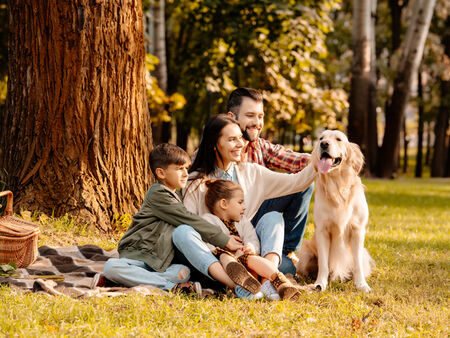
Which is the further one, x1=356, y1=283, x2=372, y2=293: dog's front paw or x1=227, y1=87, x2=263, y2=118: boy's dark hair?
x1=227, y1=87, x2=263, y2=118: boy's dark hair

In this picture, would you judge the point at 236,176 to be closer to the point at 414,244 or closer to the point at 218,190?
the point at 218,190

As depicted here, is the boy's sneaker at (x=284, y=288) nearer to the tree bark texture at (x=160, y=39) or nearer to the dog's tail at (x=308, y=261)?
the dog's tail at (x=308, y=261)

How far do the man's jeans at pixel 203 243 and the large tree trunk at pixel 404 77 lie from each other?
532 inches

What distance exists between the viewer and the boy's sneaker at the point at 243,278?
372cm

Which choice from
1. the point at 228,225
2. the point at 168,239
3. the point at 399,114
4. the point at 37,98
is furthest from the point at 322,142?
the point at 399,114

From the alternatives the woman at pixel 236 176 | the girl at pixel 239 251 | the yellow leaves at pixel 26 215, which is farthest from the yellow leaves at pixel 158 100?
the girl at pixel 239 251

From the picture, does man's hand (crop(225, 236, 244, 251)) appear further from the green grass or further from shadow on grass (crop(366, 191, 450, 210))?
shadow on grass (crop(366, 191, 450, 210))

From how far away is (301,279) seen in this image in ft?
15.5

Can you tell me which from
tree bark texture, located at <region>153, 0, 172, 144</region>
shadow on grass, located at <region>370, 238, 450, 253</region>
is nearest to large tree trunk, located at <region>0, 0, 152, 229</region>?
shadow on grass, located at <region>370, 238, 450, 253</region>

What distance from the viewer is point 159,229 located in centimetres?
434

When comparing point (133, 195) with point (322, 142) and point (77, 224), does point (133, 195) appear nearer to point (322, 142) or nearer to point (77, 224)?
point (77, 224)

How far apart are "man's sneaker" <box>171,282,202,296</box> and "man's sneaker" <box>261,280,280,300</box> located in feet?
1.47

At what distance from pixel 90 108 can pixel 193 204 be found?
6.47ft

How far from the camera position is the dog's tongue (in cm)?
423
